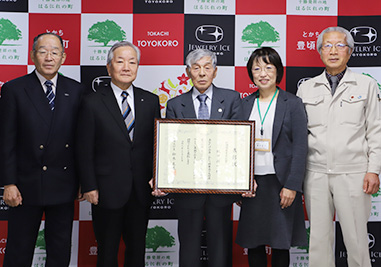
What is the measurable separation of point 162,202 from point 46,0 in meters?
1.91

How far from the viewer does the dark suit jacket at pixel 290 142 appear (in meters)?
2.28

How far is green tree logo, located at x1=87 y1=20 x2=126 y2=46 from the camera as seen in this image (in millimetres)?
3121

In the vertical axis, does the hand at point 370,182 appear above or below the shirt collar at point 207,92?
below

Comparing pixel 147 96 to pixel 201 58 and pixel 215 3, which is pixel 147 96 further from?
pixel 215 3

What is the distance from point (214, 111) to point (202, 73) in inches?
9.6

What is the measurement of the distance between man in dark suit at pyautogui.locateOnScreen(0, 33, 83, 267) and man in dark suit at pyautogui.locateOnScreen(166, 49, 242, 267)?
68cm

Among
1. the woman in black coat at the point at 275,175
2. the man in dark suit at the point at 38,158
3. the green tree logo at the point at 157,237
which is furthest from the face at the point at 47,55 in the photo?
the green tree logo at the point at 157,237

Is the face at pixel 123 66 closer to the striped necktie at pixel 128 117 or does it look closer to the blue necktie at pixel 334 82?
the striped necktie at pixel 128 117

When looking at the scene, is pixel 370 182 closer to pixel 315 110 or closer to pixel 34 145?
pixel 315 110

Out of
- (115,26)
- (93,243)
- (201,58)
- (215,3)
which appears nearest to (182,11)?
(215,3)

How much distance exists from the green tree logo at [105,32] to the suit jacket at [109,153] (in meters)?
0.96

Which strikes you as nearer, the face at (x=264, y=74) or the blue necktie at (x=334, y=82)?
the face at (x=264, y=74)

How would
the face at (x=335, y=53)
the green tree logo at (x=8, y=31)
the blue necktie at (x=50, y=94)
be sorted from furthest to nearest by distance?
the green tree logo at (x=8, y=31)
the face at (x=335, y=53)
the blue necktie at (x=50, y=94)

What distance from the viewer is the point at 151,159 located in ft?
7.88
